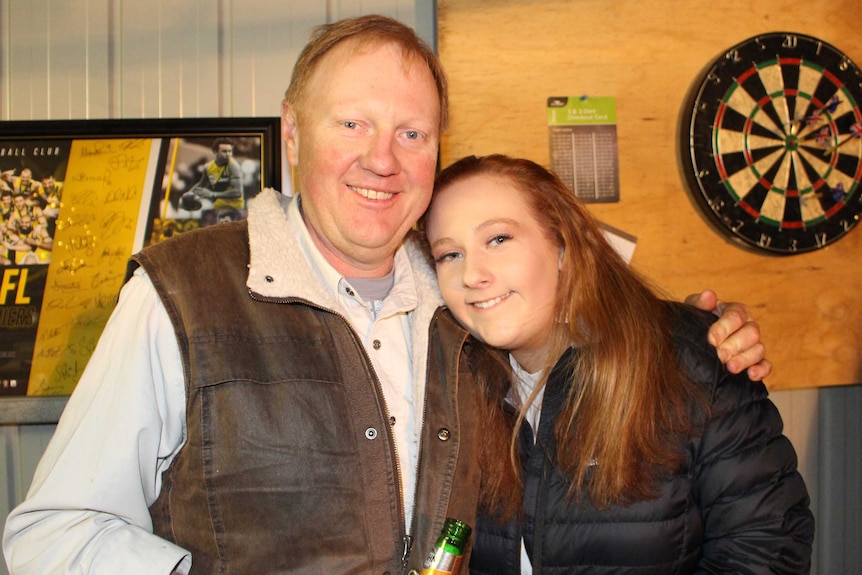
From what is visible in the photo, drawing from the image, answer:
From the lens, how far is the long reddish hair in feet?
5.08

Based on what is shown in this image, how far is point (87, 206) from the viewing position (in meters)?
2.37

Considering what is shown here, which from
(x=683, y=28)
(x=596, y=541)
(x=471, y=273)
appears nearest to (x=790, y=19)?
(x=683, y=28)

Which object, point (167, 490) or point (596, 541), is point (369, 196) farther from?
point (596, 541)

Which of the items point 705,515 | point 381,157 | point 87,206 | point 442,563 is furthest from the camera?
point 87,206

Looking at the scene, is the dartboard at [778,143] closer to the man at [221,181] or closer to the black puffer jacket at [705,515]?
the black puffer jacket at [705,515]

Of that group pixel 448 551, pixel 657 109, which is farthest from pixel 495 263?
pixel 657 109

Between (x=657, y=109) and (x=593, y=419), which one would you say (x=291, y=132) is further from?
(x=657, y=109)

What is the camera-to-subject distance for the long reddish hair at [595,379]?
1.55 meters

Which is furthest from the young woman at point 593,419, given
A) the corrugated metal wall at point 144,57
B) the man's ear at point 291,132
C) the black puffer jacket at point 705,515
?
the corrugated metal wall at point 144,57

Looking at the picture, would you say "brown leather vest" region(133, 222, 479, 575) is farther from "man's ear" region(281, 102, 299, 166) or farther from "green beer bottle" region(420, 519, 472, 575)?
"man's ear" region(281, 102, 299, 166)

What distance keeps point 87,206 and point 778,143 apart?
2410 millimetres

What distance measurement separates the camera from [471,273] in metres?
1.59

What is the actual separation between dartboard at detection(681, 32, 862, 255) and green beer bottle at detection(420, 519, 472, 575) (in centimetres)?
176

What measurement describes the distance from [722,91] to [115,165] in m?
2.09
